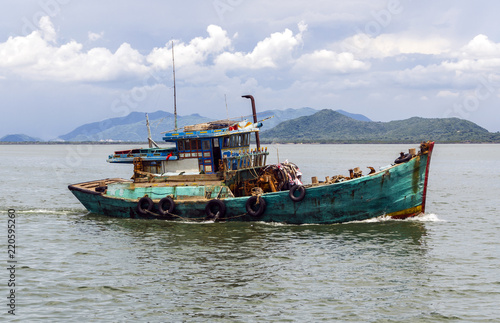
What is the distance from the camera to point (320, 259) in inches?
711

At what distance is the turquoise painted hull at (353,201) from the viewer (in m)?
22.5

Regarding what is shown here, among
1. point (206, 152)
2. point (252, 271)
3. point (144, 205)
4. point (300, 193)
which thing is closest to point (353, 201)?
point (300, 193)

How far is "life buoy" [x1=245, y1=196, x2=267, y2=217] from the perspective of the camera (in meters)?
23.4

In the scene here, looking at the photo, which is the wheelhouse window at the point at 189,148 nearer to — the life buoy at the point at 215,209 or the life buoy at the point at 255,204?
the life buoy at the point at 215,209

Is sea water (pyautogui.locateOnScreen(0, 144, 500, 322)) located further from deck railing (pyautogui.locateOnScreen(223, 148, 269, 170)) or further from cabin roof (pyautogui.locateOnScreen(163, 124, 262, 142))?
cabin roof (pyautogui.locateOnScreen(163, 124, 262, 142))

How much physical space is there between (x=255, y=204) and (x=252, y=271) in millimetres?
7056

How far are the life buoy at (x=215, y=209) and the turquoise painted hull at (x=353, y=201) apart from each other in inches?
7.8

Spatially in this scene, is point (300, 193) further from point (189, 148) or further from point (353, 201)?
point (189, 148)

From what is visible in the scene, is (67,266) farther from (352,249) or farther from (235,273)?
(352,249)

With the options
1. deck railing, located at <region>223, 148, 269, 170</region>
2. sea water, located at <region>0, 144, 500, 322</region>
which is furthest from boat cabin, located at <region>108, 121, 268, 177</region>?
sea water, located at <region>0, 144, 500, 322</region>

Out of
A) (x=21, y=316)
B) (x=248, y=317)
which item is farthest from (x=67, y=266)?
(x=248, y=317)

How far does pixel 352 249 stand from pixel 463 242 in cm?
519

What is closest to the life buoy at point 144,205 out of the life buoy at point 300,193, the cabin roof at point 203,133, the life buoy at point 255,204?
the cabin roof at point 203,133

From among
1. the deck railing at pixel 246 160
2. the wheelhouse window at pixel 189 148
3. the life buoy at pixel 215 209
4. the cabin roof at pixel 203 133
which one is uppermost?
the cabin roof at pixel 203 133
